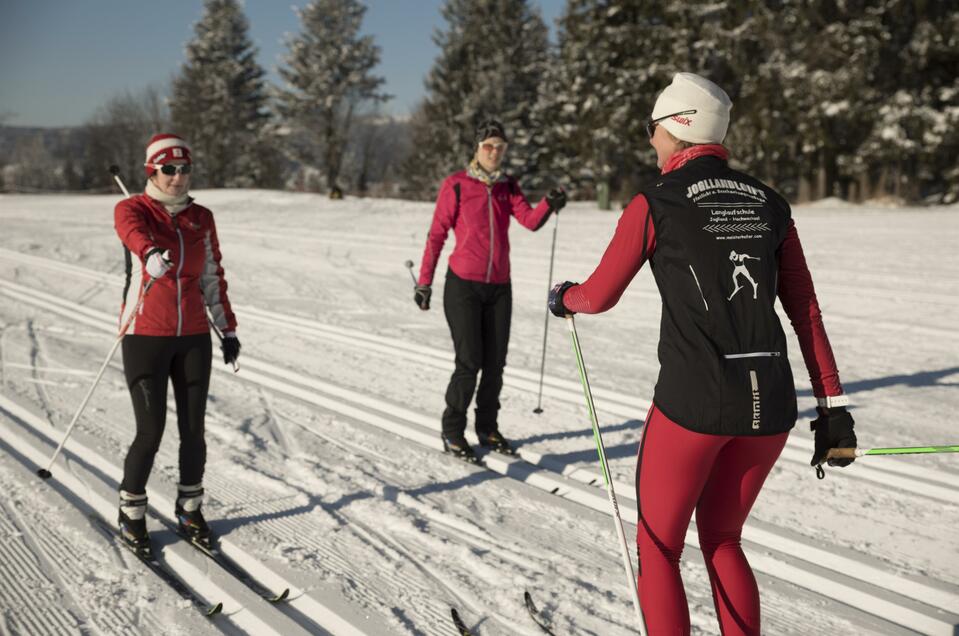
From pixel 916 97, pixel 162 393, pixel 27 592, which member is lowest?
pixel 27 592

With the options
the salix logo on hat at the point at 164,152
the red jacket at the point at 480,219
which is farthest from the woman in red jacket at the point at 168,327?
the red jacket at the point at 480,219

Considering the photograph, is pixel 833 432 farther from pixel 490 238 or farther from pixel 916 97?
pixel 916 97

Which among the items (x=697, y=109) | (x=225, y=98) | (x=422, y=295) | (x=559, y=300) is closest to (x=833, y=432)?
(x=559, y=300)

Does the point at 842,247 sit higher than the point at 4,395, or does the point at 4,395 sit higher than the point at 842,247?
the point at 842,247

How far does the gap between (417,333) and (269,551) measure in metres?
5.03

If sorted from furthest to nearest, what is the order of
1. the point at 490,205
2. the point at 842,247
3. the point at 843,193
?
the point at 843,193 < the point at 842,247 < the point at 490,205

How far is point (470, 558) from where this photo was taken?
348cm

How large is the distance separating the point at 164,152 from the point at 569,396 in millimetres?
3950

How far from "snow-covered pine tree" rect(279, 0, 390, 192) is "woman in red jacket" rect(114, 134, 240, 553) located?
110 ft

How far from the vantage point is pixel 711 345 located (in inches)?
77.0

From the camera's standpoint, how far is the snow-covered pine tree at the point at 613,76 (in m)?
26.3

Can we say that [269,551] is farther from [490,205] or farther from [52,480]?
[490,205]

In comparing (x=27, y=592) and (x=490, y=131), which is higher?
(x=490, y=131)

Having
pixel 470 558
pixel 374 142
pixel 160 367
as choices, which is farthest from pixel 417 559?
pixel 374 142
